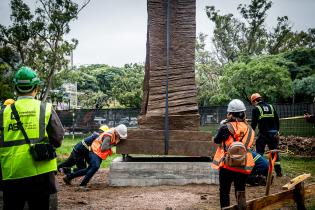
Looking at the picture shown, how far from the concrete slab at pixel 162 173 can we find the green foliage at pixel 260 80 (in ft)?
63.5

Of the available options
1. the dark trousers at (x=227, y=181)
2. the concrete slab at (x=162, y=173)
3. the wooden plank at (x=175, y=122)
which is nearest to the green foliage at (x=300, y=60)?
the wooden plank at (x=175, y=122)

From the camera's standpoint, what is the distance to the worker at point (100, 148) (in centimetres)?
756

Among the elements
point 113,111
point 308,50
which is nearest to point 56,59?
point 113,111

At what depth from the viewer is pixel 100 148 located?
811 centimetres

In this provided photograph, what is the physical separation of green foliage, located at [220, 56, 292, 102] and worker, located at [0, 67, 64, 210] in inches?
926

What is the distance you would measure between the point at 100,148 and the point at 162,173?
151cm

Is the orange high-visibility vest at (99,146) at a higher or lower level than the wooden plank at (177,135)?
lower

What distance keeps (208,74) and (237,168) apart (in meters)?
35.1

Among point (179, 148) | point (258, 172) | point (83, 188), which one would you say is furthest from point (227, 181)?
point (83, 188)

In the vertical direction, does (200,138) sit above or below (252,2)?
below

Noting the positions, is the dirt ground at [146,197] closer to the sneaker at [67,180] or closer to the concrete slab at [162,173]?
the concrete slab at [162,173]

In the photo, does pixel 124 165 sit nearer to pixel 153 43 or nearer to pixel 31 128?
pixel 153 43

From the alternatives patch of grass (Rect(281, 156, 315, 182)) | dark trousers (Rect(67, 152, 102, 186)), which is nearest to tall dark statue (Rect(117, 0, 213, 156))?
dark trousers (Rect(67, 152, 102, 186))

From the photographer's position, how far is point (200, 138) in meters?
7.40
